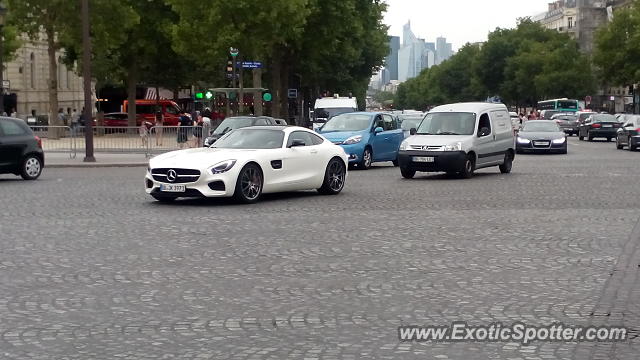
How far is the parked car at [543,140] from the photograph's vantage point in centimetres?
4053

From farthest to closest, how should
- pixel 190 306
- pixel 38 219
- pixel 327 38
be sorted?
pixel 327 38, pixel 38 219, pixel 190 306

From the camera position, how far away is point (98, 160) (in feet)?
112

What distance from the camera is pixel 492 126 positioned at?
2609 centimetres

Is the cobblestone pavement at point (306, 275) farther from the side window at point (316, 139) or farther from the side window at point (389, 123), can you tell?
the side window at point (389, 123)

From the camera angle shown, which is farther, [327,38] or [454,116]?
[327,38]

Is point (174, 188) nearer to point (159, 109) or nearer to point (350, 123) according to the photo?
point (350, 123)

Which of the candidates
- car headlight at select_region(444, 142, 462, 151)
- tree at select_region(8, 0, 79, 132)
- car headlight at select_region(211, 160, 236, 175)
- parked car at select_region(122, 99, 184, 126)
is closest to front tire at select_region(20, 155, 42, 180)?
car headlight at select_region(211, 160, 236, 175)

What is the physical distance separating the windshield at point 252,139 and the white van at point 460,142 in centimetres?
607

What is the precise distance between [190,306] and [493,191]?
13.1m

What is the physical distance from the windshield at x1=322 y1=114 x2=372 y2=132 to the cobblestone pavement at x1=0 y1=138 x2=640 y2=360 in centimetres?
1094

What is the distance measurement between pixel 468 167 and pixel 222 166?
8.94 m

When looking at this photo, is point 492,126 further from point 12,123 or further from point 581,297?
point 581,297

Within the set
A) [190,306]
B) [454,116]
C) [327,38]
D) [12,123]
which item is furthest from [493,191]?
[327,38]

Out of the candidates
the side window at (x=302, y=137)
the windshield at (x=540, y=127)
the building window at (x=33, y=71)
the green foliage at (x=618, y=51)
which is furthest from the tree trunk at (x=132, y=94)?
the green foliage at (x=618, y=51)
